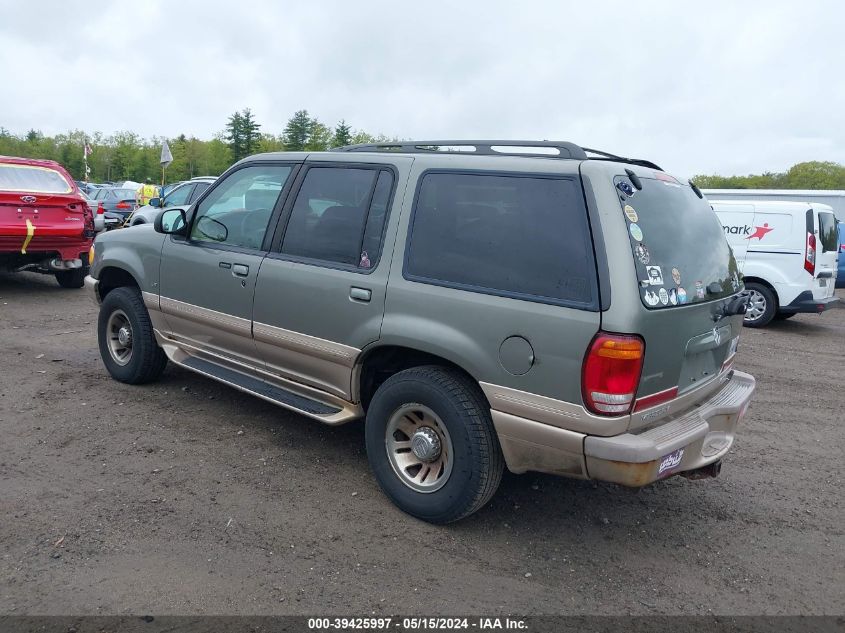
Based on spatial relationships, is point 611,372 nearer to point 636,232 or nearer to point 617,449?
point 617,449

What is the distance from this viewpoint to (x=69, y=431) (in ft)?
14.9

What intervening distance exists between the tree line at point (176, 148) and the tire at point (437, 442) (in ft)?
174

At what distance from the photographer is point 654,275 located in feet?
9.86

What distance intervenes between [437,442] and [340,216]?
4.81 ft

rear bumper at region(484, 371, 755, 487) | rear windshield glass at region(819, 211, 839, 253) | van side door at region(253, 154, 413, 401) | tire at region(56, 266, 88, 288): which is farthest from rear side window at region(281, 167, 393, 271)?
rear windshield glass at region(819, 211, 839, 253)

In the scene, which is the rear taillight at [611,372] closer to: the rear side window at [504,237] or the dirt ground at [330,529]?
the rear side window at [504,237]

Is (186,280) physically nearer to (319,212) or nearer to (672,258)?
(319,212)

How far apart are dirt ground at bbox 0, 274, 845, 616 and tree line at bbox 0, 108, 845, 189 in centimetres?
4989

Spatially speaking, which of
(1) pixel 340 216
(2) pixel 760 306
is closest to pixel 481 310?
(1) pixel 340 216

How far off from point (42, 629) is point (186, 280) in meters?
2.60

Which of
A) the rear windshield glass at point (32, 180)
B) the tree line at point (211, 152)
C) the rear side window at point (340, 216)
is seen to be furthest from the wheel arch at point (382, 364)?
the tree line at point (211, 152)

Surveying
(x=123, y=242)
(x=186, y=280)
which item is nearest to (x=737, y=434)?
(x=186, y=280)

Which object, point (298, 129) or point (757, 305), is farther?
point (298, 129)

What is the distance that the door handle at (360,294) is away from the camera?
11.9 feet
